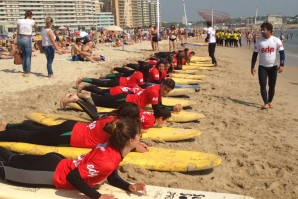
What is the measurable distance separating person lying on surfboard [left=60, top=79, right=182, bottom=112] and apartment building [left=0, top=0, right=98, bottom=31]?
10072cm

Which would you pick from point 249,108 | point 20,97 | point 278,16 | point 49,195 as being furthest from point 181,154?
point 278,16

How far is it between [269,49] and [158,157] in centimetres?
383

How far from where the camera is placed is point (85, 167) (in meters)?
2.62

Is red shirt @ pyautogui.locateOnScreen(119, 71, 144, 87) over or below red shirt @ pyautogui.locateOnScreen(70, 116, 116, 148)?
over

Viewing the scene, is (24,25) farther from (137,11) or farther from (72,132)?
(137,11)

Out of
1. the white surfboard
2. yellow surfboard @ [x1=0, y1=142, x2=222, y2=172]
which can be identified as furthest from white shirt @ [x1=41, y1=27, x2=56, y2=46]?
the white surfboard

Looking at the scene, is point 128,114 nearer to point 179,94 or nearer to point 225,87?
point 179,94

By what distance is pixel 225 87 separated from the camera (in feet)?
28.3

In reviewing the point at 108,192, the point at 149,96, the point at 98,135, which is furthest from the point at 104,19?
the point at 108,192

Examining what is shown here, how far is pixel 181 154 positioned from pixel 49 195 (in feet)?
5.38

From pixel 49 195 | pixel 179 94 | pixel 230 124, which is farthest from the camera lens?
pixel 179 94

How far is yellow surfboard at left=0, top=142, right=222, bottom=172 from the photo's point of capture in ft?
11.4

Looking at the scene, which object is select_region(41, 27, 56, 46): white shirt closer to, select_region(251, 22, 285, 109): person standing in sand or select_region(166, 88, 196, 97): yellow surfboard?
select_region(166, 88, 196, 97): yellow surfboard

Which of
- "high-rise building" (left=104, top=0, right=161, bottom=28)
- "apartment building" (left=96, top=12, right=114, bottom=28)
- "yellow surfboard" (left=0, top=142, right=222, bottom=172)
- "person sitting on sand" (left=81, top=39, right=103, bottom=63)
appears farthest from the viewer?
"apartment building" (left=96, top=12, right=114, bottom=28)
